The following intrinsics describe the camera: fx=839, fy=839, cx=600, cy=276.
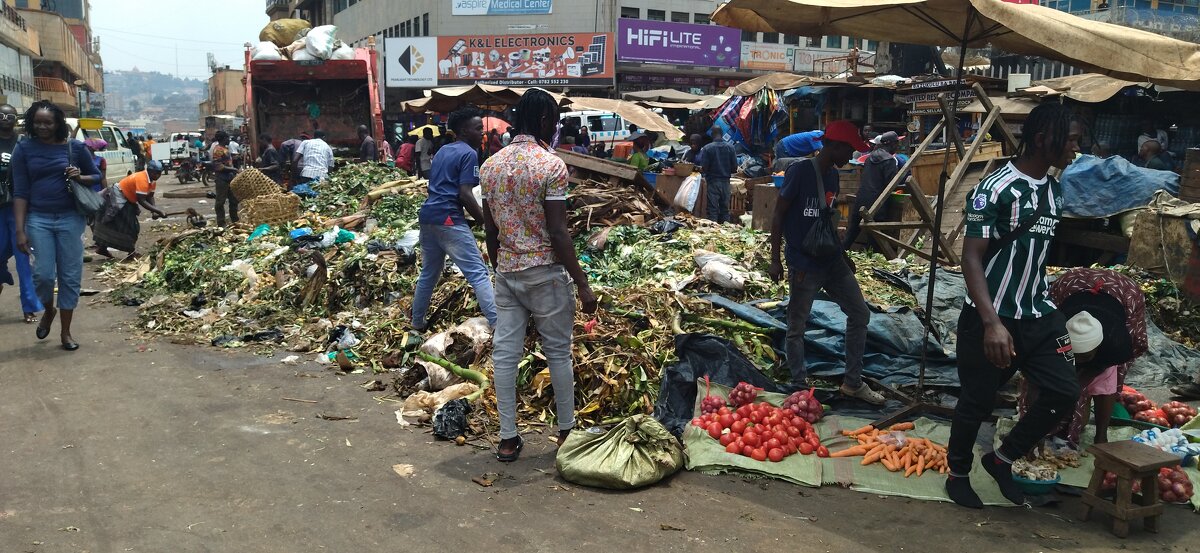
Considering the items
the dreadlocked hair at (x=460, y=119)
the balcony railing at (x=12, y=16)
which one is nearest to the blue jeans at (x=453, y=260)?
the dreadlocked hair at (x=460, y=119)

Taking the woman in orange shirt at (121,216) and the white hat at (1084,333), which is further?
the woman in orange shirt at (121,216)

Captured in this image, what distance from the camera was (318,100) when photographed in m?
16.0

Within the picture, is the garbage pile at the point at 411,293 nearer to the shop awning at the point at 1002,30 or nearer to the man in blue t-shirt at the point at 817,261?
the man in blue t-shirt at the point at 817,261

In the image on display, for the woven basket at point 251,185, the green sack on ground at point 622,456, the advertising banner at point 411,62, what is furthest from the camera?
the advertising banner at point 411,62

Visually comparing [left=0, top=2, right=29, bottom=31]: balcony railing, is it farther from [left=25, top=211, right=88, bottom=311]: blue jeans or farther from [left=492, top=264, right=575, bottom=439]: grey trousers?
[left=492, top=264, right=575, bottom=439]: grey trousers

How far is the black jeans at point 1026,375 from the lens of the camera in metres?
3.63

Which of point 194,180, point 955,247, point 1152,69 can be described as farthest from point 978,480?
point 194,180

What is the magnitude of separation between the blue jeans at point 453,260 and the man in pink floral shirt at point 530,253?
166 cm

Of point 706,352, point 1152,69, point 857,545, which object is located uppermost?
point 1152,69

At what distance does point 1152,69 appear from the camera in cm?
444

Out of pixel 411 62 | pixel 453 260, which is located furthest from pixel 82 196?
pixel 411 62

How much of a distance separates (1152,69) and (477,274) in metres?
4.40

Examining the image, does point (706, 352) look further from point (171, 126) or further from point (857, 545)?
point (171, 126)

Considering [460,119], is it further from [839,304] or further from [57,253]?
[57,253]
